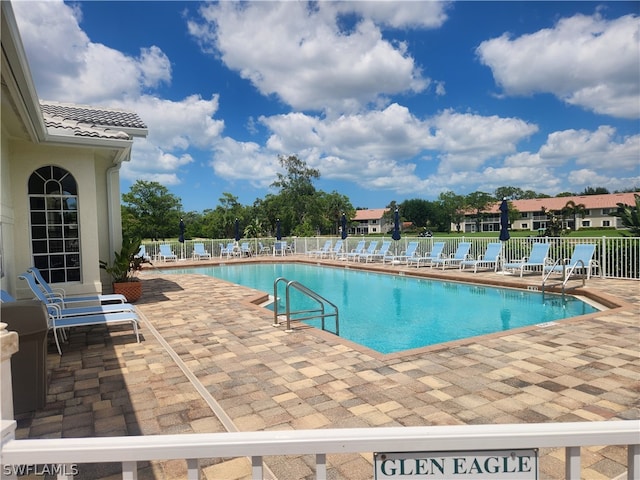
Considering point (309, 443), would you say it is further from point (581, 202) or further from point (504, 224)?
point (581, 202)

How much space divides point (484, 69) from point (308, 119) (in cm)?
1929

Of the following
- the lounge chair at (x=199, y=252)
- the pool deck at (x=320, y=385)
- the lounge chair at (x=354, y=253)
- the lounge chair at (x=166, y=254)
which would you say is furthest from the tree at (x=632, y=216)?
the lounge chair at (x=166, y=254)

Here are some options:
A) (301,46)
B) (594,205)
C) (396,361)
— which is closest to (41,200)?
(301,46)

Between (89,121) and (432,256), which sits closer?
(89,121)

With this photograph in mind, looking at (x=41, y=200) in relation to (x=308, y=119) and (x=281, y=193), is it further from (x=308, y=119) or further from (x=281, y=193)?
(x=281, y=193)

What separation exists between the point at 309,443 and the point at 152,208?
171ft

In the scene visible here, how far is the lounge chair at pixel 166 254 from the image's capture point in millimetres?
20328

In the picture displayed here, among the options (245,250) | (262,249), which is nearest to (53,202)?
(245,250)

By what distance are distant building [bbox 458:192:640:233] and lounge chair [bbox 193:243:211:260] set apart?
3943 centimetres

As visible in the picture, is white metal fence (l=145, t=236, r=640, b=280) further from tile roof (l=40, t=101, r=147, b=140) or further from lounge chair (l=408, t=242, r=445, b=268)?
tile roof (l=40, t=101, r=147, b=140)

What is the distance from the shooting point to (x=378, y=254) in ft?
57.9

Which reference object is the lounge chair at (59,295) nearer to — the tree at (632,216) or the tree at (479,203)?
the tree at (632,216)

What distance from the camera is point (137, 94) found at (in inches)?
510

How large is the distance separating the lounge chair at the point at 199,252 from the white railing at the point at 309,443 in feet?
68.6
